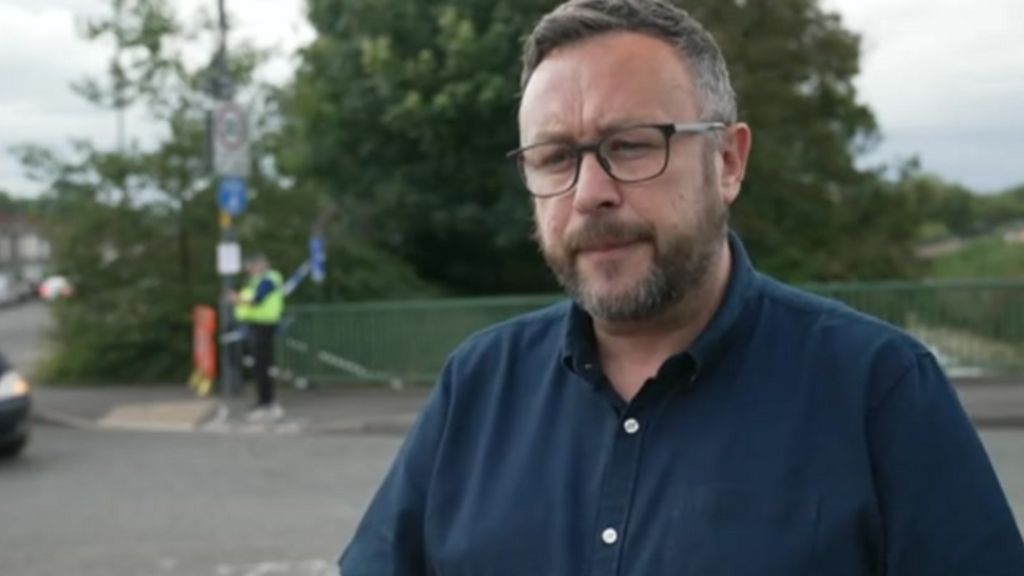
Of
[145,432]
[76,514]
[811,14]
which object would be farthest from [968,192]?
[76,514]

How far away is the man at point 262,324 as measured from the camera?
1427cm

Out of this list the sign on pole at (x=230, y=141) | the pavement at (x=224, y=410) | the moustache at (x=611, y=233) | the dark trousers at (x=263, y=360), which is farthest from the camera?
the sign on pole at (x=230, y=141)

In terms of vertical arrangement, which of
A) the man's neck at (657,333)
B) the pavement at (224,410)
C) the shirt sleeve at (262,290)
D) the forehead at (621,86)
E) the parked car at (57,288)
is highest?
the forehead at (621,86)

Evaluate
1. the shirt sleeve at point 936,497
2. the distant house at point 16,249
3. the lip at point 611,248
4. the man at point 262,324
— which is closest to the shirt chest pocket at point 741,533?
the shirt sleeve at point 936,497

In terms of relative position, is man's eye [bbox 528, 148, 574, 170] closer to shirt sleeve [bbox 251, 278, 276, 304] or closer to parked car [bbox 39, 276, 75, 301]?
shirt sleeve [bbox 251, 278, 276, 304]

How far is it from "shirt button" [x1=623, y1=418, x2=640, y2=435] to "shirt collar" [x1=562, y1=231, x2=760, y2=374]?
0.38 ft

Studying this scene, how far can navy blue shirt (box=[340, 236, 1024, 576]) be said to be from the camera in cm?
183

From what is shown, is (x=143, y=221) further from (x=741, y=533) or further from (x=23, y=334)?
(x=23, y=334)

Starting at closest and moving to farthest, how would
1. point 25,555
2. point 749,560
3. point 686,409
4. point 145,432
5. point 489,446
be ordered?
point 749,560, point 686,409, point 489,446, point 25,555, point 145,432

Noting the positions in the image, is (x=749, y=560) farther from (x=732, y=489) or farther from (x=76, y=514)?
(x=76, y=514)

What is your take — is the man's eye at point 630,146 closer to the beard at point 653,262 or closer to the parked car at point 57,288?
the beard at point 653,262

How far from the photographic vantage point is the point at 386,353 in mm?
16859

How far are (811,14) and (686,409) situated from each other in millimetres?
20832

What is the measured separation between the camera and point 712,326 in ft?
6.64
